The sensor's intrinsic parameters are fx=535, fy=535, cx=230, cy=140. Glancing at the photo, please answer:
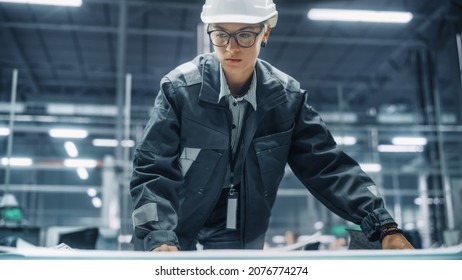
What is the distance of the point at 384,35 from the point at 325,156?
1033cm

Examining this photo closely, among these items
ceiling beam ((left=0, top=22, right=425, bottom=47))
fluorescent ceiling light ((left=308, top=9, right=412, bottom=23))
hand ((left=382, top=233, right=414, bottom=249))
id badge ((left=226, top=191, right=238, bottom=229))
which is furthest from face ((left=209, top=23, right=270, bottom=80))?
ceiling beam ((left=0, top=22, right=425, bottom=47))

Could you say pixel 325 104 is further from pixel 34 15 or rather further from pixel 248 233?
pixel 248 233

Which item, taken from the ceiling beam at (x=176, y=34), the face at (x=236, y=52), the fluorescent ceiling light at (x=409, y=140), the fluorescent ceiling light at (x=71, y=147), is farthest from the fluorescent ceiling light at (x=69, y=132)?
the face at (x=236, y=52)

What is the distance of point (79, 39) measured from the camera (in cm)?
1131

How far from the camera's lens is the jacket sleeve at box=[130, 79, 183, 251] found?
1.33 m

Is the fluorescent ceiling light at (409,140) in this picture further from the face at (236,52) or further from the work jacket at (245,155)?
the face at (236,52)

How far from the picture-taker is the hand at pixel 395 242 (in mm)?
1330

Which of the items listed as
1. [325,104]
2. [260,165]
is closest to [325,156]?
[260,165]

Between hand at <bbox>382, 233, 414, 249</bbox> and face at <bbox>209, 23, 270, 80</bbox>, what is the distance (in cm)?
65

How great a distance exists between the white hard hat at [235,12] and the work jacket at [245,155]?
0.23m

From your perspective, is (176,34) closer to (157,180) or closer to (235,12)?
(235,12)

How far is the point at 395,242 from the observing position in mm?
1345

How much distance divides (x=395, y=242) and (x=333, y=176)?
0.34m

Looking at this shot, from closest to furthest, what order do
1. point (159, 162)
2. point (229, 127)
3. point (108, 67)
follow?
point (159, 162)
point (229, 127)
point (108, 67)
